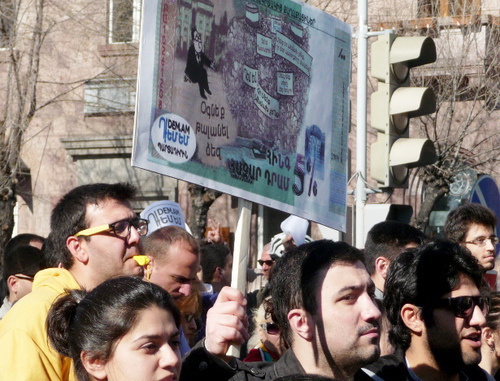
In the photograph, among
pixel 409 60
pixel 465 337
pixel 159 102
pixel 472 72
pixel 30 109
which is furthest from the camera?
pixel 472 72

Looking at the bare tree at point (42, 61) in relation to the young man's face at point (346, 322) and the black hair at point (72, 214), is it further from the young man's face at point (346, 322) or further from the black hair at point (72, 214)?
the young man's face at point (346, 322)

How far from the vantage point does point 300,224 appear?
782 cm

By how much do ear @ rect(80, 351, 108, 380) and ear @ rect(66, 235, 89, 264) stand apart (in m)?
0.97

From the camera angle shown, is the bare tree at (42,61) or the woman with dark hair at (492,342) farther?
the bare tree at (42,61)

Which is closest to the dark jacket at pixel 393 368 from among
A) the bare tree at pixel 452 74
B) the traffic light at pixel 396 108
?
the traffic light at pixel 396 108

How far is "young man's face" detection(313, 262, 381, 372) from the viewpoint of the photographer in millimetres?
3934

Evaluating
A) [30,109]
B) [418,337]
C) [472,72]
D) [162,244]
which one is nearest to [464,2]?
[472,72]

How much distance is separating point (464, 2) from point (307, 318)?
13.5 meters

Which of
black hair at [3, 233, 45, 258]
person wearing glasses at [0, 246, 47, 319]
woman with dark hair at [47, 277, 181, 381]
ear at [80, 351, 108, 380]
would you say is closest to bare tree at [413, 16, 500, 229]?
black hair at [3, 233, 45, 258]

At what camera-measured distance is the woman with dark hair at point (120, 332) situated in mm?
3562

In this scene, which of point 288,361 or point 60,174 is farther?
point 60,174

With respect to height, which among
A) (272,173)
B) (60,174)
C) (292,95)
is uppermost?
(292,95)

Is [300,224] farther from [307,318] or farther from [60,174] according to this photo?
[60,174]

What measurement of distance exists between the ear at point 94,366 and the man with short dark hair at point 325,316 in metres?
0.32
